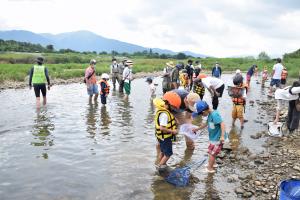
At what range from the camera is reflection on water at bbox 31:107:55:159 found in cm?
961

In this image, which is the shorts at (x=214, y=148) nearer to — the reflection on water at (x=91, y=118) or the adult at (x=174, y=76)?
the reflection on water at (x=91, y=118)

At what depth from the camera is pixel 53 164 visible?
26.5 feet

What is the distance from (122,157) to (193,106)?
2649 millimetres

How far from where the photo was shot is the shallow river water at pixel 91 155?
674cm

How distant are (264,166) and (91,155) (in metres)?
4.14

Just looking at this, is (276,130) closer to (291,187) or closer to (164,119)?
(164,119)

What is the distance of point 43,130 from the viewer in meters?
11.1

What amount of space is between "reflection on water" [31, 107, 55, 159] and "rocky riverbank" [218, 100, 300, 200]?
178 inches

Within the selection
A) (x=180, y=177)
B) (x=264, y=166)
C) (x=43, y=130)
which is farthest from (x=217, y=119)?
(x=43, y=130)

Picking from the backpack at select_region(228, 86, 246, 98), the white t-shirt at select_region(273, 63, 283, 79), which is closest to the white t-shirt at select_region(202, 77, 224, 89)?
the backpack at select_region(228, 86, 246, 98)

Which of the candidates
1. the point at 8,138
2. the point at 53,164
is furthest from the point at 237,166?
the point at 8,138

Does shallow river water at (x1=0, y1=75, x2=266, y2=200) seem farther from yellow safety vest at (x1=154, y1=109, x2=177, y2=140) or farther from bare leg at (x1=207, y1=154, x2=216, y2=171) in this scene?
yellow safety vest at (x1=154, y1=109, x2=177, y2=140)

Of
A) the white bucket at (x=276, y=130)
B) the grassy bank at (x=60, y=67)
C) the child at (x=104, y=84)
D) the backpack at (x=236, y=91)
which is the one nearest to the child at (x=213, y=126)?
the white bucket at (x=276, y=130)

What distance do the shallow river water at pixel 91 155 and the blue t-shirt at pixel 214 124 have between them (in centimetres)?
86
